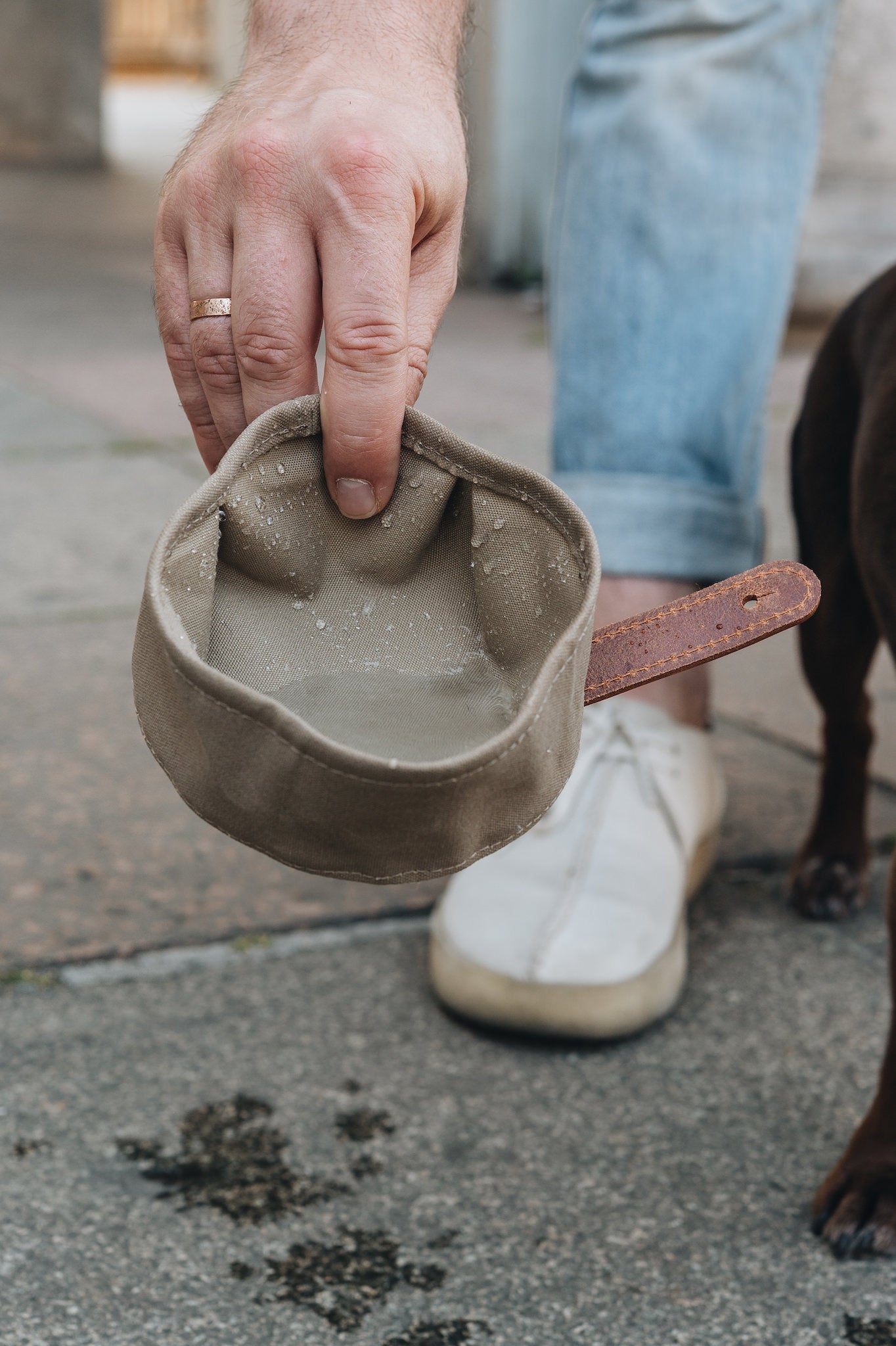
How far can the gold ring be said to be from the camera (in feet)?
3.43

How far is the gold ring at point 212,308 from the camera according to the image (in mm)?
1044

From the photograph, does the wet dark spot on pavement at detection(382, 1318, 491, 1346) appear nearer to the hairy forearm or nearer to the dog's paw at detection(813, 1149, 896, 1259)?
the dog's paw at detection(813, 1149, 896, 1259)

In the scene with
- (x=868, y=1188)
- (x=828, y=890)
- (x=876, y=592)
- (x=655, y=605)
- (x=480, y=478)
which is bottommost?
(x=828, y=890)

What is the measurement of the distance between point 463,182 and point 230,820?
1.62 ft

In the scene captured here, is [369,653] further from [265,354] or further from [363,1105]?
[363,1105]

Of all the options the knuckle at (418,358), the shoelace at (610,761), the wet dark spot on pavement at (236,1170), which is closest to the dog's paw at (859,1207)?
the wet dark spot on pavement at (236,1170)

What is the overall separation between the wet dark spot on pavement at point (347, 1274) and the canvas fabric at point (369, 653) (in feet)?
1.48

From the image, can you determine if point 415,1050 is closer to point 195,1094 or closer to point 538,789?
point 195,1094

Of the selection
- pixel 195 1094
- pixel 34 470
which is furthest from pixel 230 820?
pixel 34 470

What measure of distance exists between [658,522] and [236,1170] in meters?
0.96

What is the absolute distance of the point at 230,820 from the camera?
0.89m

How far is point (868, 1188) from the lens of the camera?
128 cm

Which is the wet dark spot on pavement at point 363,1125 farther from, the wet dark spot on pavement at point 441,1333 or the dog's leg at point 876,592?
the dog's leg at point 876,592

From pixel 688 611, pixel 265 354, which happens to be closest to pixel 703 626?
pixel 688 611
